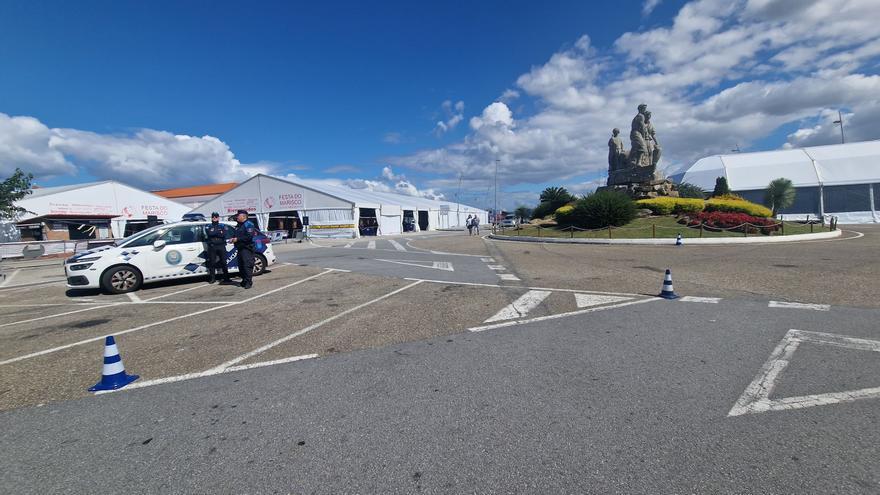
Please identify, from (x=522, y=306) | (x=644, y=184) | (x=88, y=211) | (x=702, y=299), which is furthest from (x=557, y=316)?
(x=88, y=211)

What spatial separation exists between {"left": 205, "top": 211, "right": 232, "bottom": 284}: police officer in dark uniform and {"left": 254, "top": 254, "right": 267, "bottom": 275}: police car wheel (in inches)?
52.4

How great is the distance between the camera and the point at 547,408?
2994mm

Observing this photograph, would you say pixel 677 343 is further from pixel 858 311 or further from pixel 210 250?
pixel 210 250

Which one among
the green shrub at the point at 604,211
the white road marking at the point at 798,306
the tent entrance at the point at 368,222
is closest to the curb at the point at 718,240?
the green shrub at the point at 604,211

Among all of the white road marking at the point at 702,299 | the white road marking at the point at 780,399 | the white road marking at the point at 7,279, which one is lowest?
the white road marking at the point at 780,399

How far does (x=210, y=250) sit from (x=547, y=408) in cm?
913

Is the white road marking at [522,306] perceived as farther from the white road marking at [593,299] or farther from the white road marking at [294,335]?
the white road marking at [294,335]

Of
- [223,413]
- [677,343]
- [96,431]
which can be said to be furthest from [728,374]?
[96,431]

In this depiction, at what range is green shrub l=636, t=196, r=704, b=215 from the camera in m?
23.4

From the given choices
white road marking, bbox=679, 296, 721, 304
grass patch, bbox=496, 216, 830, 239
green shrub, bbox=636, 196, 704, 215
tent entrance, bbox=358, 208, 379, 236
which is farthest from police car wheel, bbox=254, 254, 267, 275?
tent entrance, bbox=358, 208, 379, 236

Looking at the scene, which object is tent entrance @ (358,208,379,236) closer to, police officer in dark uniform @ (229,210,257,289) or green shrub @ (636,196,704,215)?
green shrub @ (636,196,704,215)

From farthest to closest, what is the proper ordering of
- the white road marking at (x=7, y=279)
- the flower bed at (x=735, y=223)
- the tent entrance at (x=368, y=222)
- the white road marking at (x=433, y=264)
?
the tent entrance at (x=368, y=222)
the flower bed at (x=735, y=223)
the white road marking at (x=433, y=264)
the white road marking at (x=7, y=279)

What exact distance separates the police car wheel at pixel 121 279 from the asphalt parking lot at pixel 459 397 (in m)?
1.76

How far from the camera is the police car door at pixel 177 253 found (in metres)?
9.01
